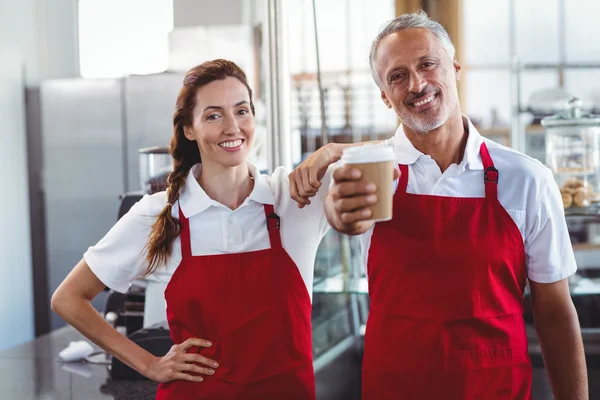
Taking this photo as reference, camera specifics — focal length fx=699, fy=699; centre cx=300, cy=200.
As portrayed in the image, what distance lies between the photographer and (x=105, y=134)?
14.0 feet

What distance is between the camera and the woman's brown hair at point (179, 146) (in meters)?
1.57

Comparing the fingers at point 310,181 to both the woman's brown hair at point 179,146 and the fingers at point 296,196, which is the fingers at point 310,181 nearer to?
the fingers at point 296,196

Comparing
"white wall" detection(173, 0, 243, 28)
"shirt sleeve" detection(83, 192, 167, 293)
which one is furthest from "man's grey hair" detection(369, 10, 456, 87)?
"white wall" detection(173, 0, 243, 28)

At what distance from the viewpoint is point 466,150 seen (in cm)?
149

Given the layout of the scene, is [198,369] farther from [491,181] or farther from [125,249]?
[491,181]

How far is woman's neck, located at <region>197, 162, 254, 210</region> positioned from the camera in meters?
1.63

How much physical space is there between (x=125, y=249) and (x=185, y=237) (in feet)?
0.54

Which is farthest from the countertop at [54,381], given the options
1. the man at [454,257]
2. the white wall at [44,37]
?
the white wall at [44,37]

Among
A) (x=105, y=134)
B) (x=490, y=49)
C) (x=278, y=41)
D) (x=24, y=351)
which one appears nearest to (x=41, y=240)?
(x=105, y=134)

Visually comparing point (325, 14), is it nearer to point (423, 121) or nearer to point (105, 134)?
point (105, 134)

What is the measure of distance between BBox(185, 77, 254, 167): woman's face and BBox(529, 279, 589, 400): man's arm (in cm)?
70

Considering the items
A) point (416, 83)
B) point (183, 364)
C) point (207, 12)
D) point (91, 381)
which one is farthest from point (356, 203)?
point (207, 12)

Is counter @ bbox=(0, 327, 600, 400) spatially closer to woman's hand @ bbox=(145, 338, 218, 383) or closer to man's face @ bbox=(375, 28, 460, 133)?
woman's hand @ bbox=(145, 338, 218, 383)

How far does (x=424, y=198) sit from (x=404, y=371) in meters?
0.37
